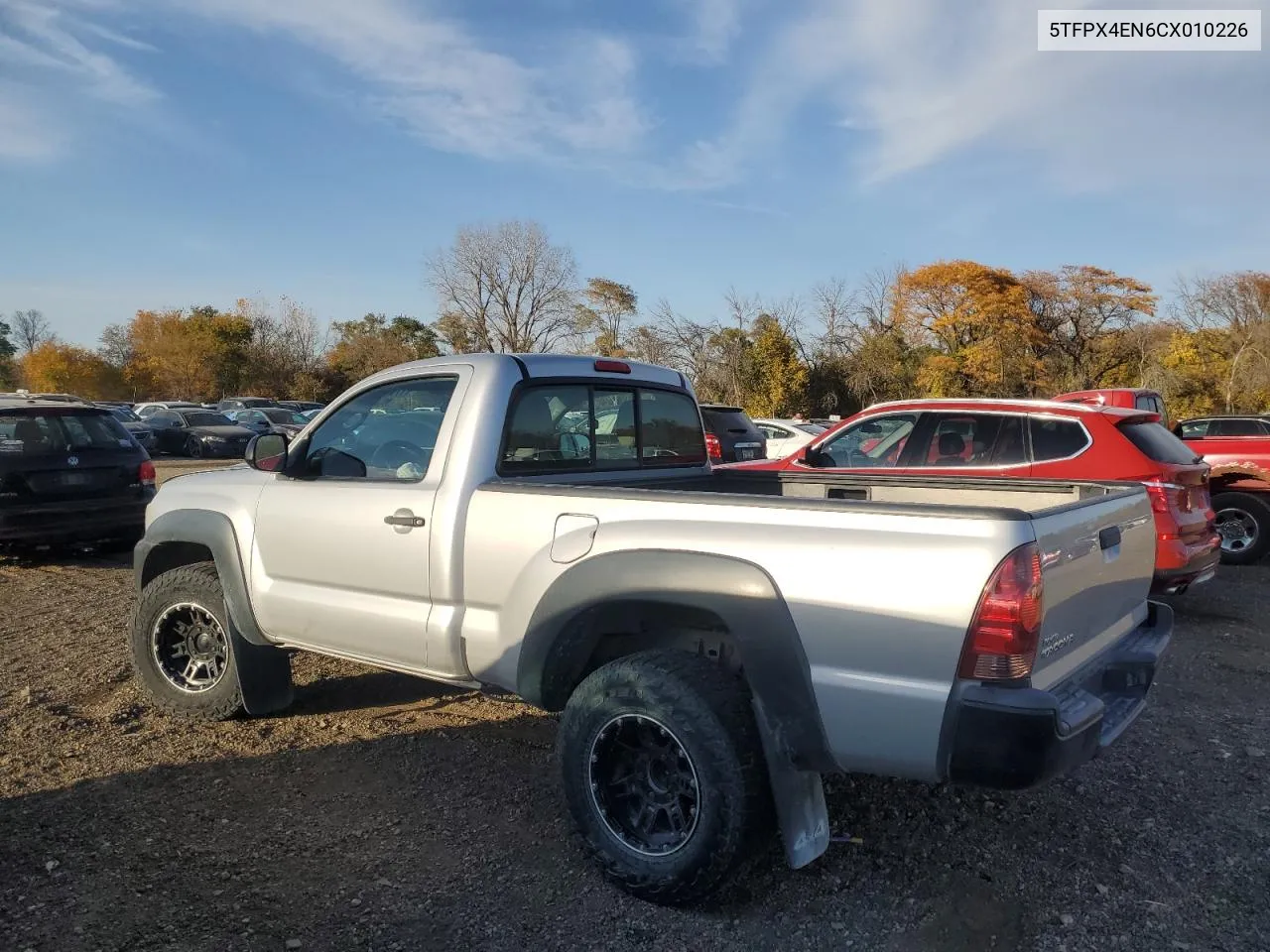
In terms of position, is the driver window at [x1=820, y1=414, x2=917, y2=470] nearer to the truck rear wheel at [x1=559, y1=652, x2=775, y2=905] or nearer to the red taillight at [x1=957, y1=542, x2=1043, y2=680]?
the truck rear wheel at [x1=559, y1=652, x2=775, y2=905]

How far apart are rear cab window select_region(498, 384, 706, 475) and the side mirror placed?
1.18m

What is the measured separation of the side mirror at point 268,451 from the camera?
418 cm

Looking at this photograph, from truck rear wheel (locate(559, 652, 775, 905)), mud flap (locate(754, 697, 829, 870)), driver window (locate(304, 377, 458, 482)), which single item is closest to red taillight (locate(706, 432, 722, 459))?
driver window (locate(304, 377, 458, 482))

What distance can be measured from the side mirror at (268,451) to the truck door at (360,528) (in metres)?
0.06

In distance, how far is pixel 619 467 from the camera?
4.43 meters

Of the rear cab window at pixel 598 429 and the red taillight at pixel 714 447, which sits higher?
the rear cab window at pixel 598 429

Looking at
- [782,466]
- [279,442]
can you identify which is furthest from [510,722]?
[782,466]

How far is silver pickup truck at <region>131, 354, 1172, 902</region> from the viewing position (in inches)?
100

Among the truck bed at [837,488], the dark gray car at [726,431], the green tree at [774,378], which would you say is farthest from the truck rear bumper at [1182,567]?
the green tree at [774,378]

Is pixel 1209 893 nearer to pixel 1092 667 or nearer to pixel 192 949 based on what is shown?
pixel 1092 667

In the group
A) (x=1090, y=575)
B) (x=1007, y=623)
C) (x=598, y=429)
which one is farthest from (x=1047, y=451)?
(x=1007, y=623)

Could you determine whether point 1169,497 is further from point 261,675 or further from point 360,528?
point 261,675

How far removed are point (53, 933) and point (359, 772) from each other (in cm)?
139

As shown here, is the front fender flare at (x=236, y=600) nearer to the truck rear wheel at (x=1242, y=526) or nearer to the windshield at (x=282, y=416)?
the truck rear wheel at (x=1242, y=526)
